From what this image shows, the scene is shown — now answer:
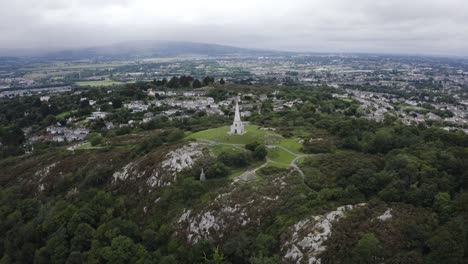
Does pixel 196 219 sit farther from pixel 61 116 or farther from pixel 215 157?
pixel 61 116

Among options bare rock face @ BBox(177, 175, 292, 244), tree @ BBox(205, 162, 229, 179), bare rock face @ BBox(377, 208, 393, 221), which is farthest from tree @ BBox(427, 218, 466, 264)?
tree @ BBox(205, 162, 229, 179)

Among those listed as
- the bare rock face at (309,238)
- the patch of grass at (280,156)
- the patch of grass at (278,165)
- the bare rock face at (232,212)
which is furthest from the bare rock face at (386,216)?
the patch of grass at (280,156)

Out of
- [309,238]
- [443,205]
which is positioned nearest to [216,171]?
[309,238]

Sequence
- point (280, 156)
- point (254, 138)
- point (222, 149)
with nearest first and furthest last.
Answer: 1. point (280, 156)
2. point (222, 149)
3. point (254, 138)

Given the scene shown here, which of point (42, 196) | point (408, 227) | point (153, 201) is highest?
point (408, 227)

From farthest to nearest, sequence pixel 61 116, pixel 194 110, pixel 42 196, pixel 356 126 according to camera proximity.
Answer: pixel 61 116, pixel 194 110, pixel 356 126, pixel 42 196

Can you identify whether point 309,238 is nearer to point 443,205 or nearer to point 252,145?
point 443,205

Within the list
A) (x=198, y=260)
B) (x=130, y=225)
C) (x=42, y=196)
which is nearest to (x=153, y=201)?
(x=130, y=225)
